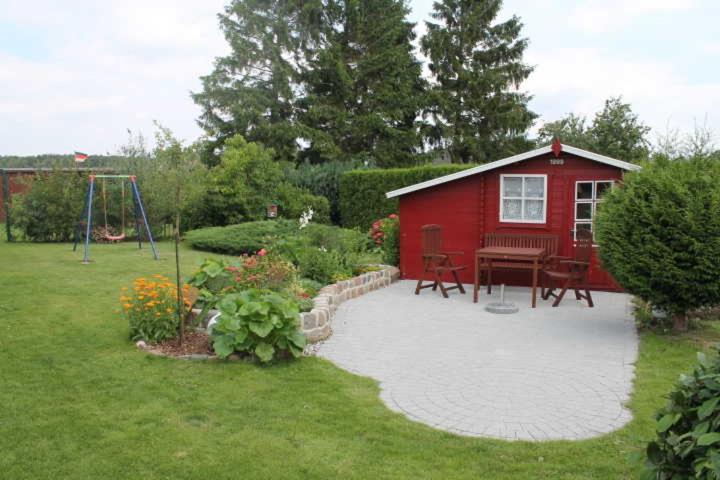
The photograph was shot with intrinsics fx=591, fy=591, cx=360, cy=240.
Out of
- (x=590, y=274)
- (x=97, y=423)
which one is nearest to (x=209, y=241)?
(x=590, y=274)

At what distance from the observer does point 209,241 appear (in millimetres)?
15164

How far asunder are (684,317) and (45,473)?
7064mm

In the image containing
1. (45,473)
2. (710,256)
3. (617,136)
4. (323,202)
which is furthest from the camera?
(617,136)

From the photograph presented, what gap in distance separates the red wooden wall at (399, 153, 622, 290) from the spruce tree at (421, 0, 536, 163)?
55.5 ft

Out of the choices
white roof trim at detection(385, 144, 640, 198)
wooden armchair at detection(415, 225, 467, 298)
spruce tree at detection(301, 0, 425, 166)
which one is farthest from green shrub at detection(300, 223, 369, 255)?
spruce tree at detection(301, 0, 425, 166)

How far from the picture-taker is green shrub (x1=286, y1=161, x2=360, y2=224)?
20.9 meters

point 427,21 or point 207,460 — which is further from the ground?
point 427,21

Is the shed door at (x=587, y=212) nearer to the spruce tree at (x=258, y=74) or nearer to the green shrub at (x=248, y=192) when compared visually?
the green shrub at (x=248, y=192)

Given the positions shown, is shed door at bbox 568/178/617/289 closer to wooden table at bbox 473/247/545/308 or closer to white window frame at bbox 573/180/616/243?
white window frame at bbox 573/180/616/243

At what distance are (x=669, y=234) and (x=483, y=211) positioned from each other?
14.5 feet

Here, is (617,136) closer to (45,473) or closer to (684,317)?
(684,317)

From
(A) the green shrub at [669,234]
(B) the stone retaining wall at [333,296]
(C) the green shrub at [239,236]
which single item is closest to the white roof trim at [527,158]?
(B) the stone retaining wall at [333,296]

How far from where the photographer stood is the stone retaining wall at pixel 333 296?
22.6 ft

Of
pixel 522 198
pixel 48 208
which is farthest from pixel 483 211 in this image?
pixel 48 208
